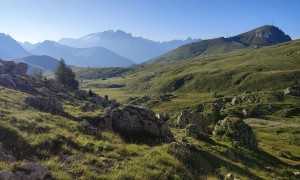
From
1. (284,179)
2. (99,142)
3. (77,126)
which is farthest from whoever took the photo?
(284,179)

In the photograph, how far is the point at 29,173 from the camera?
39.4 ft

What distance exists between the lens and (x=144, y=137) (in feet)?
92.4

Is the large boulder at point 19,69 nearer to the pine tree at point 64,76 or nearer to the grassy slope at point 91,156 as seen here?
the pine tree at point 64,76

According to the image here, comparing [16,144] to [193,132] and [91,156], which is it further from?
[193,132]

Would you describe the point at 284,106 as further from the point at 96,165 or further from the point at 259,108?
the point at 96,165

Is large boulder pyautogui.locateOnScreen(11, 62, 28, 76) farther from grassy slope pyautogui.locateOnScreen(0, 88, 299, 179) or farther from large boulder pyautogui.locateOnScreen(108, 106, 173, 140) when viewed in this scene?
grassy slope pyautogui.locateOnScreen(0, 88, 299, 179)

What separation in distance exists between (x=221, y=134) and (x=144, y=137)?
27925 mm

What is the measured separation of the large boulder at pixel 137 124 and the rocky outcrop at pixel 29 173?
15.4 m

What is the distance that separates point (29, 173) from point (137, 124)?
17432 mm

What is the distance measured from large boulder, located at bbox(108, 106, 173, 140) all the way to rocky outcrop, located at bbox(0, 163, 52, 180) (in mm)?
15442

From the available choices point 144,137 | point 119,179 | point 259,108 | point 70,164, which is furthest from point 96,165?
point 259,108

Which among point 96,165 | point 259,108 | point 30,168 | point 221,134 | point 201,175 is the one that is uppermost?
point 30,168

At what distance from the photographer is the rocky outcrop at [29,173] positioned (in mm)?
11573

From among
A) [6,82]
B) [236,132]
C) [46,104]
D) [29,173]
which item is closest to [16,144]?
[29,173]
